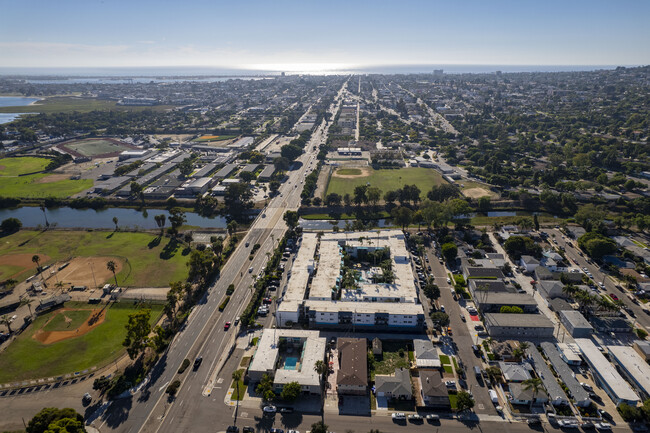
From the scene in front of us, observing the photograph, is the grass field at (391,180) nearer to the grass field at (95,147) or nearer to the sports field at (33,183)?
the sports field at (33,183)

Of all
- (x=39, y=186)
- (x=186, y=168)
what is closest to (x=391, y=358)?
(x=186, y=168)

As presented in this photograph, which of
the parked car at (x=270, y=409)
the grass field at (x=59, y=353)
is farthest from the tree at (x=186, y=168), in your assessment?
the parked car at (x=270, y=409)

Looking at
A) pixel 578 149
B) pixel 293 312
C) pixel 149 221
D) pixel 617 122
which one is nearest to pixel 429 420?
pixel 293 312

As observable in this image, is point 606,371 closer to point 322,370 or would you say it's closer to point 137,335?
point 322,370

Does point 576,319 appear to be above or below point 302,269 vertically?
below

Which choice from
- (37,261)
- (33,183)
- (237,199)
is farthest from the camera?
(33,183)

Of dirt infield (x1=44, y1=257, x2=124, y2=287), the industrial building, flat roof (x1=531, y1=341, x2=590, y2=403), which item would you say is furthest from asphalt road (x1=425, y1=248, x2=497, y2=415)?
dirt infield (x1=44, y1=257, x2=124, y2=287)
